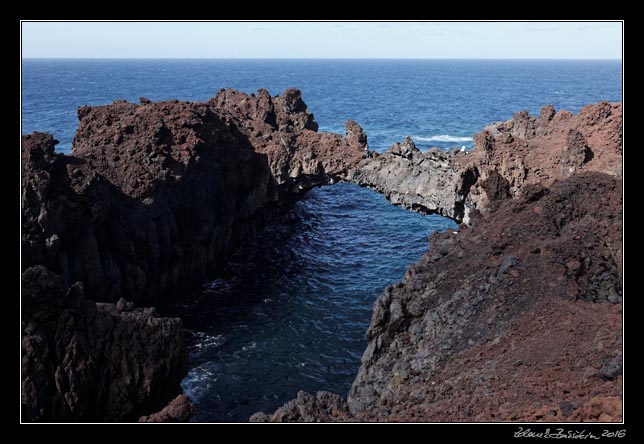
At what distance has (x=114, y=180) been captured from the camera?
36375 mm

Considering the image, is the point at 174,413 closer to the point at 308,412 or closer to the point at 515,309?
the point at 308,412

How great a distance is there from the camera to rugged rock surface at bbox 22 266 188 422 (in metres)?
21.3

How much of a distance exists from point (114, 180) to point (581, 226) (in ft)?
84.8

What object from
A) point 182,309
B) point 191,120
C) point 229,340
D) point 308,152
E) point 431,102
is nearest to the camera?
point 229,340

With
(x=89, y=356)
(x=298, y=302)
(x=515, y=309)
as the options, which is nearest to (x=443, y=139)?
(x=298, y=302)

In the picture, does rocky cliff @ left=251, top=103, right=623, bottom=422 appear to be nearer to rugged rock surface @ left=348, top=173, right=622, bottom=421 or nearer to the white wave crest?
rugged rock surface @ left=348, top=173, right=622, bottom=421

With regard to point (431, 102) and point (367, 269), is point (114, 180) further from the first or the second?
point (431, 102)

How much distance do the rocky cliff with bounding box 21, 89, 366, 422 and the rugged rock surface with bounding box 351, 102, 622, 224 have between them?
3801mm

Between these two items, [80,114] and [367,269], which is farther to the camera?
[367,269]

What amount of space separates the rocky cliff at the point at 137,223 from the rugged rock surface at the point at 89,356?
0.04 m

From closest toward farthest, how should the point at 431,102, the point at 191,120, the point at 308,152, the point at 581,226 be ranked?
the point at 581,226 < the point at 191,120 < the point at 308,152 < the point at 431,102

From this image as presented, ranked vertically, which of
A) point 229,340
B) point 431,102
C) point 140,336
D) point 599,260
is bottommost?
point 229,340

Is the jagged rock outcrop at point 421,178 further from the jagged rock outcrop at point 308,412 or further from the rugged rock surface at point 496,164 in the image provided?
the jagged rock outcrop at point 308,412

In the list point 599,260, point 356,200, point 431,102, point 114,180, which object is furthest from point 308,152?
point 431,102
